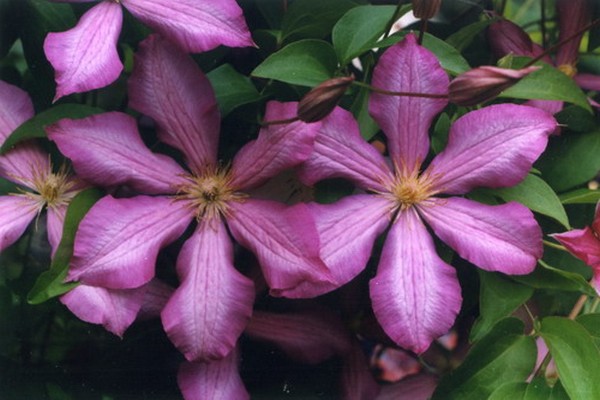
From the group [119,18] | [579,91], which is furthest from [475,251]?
[119,18]

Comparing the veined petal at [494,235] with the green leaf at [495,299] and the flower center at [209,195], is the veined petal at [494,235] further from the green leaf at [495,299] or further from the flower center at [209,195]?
the flower center at [209,195]

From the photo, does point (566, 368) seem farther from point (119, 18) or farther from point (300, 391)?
point (119, 18)

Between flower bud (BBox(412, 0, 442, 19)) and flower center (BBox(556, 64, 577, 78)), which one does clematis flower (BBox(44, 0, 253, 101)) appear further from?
flower center (BBox(556, 64, 577, 78))

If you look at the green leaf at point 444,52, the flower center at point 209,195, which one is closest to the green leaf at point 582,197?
the green leaf at point 444,52

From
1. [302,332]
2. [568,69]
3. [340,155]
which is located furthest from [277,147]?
[568,69]

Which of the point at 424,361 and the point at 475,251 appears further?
the point at 424,361

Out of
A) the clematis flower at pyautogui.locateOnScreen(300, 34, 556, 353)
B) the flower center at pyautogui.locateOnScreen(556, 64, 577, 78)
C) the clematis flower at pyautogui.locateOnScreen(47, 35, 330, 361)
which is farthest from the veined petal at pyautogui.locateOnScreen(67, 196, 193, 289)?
the flower center at pyautogui.locateOnScreen(556, 64, 577, 78)
